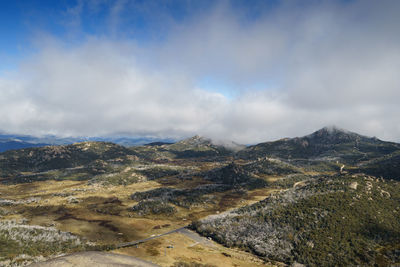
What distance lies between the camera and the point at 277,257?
255 ft

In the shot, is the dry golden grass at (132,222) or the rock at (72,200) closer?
the dry golden grass at (132,222)

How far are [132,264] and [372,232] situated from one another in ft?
295

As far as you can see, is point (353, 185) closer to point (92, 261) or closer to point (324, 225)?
point (324, 225)

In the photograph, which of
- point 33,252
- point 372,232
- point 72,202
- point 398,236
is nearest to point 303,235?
point 372,232

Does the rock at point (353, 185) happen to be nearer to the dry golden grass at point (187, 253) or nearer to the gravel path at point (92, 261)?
the dry golden grass at point (187, 253)

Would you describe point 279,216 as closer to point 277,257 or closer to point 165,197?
point 277,257

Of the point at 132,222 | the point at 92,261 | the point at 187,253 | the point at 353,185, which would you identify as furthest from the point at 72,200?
the point at 353,185

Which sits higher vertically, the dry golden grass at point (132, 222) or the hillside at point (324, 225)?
the hillside at point (324, 225)

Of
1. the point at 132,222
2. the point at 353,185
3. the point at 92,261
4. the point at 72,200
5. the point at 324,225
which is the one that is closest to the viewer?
the point at 92,261

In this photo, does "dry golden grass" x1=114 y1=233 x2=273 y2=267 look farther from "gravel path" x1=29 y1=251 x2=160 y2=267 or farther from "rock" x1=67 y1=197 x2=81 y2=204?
"rock" x1=67 y1=197 x2=81 y2=204

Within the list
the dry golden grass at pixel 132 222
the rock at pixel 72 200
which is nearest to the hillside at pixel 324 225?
the dry golden grass at pixel 132 222

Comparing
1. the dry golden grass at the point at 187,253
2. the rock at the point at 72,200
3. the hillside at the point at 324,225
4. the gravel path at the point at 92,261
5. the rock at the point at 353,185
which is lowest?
the rock at the point at 72,200

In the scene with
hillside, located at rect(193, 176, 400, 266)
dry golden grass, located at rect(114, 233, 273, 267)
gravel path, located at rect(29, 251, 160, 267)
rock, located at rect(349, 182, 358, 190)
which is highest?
gravel path, located at rect(29, 251, 160, 267)

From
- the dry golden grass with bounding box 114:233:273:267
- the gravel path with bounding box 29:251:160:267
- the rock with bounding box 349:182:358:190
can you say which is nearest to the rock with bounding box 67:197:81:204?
the dry golden grass with bounding box 114:233:273:267
